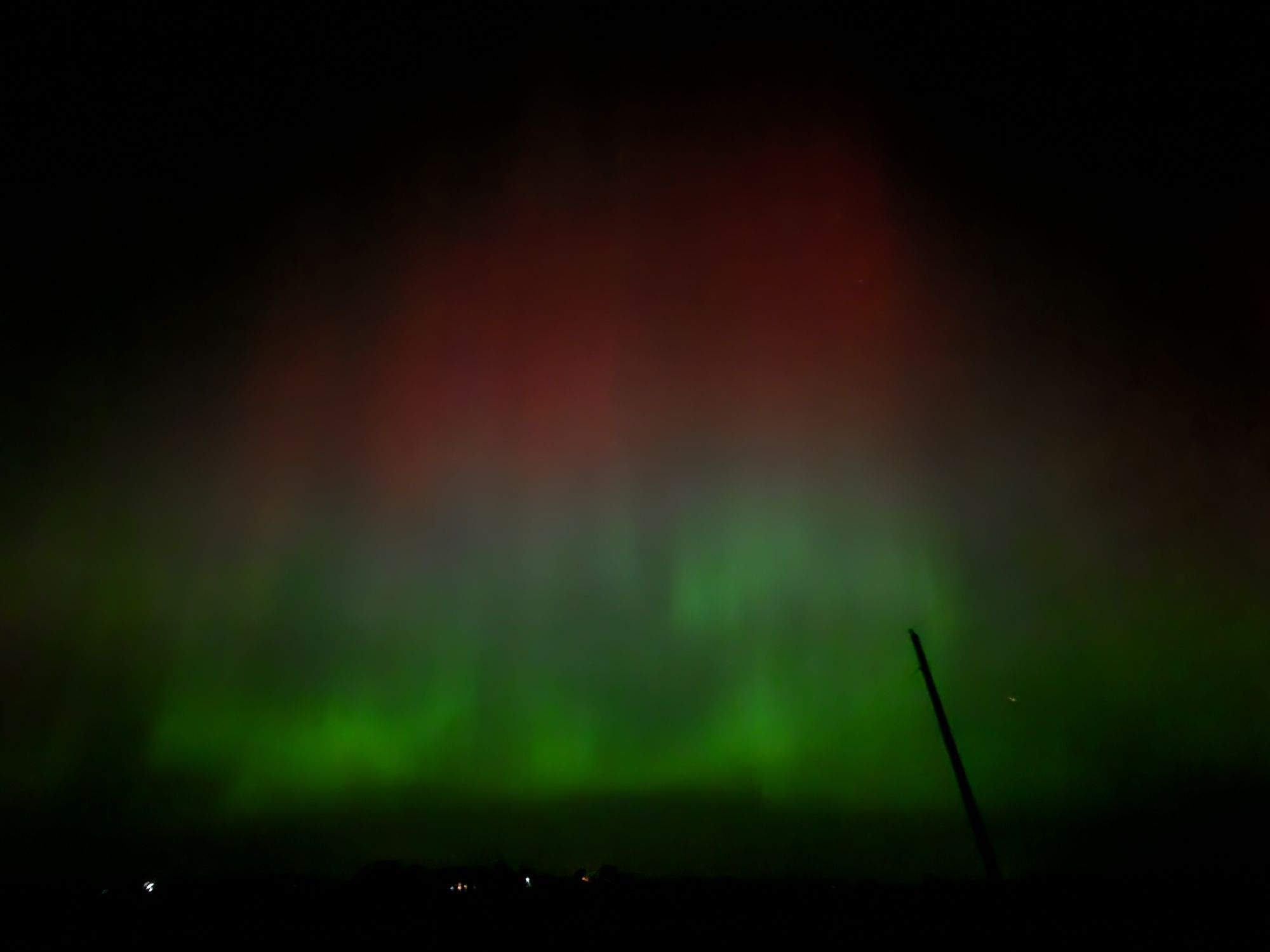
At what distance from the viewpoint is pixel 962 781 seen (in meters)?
21.3

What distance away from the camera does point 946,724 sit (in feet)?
72.7

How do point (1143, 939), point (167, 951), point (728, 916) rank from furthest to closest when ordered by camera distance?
1. point (728, 916)
2. point (167, 951)
3. point (1143, 939)

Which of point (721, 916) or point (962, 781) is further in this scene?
point (962, 781)

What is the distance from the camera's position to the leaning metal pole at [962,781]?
19797mm

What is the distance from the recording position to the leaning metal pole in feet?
65.0

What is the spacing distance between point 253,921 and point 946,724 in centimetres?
1930

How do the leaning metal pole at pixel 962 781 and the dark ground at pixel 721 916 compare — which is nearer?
the dark ground at pixel 721 916

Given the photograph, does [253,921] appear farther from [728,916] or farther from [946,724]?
[946,724]

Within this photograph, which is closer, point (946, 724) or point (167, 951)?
point (167, 951)

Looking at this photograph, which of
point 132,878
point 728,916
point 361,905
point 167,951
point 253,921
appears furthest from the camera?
point 132,878

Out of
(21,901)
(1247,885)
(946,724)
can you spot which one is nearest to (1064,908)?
(1247,885)

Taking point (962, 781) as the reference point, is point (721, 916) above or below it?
below

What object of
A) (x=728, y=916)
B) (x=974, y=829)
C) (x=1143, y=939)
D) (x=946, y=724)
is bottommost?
(x=1143, y=939)

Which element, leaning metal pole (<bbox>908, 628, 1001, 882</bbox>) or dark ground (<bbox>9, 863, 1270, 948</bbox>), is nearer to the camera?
dark ground (<bbox>9, 863, 1270, 948</bbox>)
